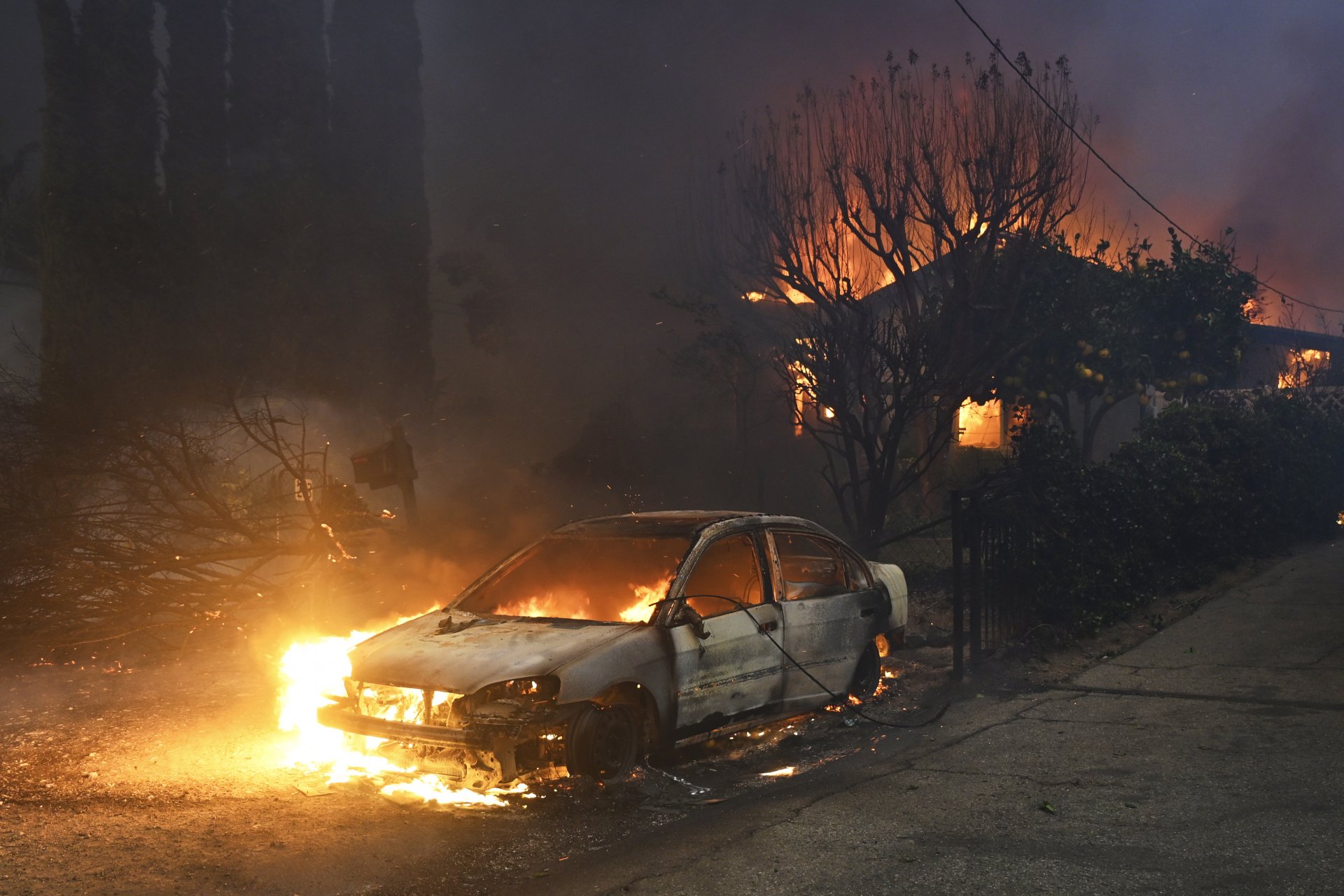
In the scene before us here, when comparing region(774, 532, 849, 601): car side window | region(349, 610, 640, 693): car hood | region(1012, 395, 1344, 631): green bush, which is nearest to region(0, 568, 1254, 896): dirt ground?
region(349, 610, 640, 693): car hood

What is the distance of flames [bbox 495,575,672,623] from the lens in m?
6.23

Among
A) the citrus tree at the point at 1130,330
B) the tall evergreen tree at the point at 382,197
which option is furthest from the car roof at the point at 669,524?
the tall evergreen tree at the point at 382,197

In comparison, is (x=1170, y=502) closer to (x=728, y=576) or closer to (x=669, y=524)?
(x=728, y=576)

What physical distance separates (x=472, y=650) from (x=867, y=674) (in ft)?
10.2

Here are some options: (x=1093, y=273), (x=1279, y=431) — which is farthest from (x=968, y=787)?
(x=1093, y=273)

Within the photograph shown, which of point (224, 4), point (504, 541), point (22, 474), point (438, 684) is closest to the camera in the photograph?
point (438, 684)

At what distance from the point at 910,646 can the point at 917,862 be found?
17.7 feet

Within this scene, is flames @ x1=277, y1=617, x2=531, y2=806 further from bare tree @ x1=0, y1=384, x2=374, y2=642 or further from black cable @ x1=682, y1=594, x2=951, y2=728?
bare tree @ x1=0, y1=384, x2=374, y2=642

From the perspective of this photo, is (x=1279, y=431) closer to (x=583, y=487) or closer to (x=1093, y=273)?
(x=1093, y=273)

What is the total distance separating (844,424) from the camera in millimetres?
13594

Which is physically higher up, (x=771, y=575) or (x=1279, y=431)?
(x=1279, y=431)

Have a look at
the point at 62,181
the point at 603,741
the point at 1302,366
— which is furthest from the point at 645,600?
the point at 1302,366

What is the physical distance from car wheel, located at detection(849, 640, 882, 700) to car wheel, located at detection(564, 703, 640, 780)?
2263 mm

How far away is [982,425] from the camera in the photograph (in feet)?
82.0
